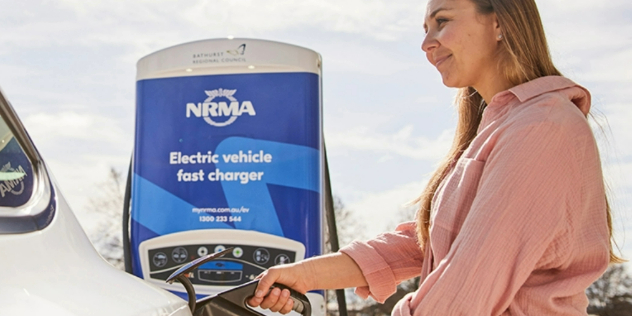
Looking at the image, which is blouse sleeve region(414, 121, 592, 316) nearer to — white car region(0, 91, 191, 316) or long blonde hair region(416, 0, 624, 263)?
long blonde hair region(416, 0, 624, 263)

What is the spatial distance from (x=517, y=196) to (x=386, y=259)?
621 millimetres

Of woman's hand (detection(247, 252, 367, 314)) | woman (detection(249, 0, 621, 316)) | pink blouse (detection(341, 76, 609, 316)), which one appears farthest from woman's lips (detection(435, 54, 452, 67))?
woman's hand (detection(247, 252, 367, 314))

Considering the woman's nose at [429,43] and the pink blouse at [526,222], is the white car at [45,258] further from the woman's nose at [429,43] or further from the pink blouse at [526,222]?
the woman's nose at [429,43]

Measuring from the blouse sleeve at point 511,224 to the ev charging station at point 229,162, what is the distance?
103 inches

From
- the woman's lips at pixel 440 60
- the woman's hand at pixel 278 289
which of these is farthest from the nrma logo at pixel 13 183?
the woman's lips at pixel 440 60

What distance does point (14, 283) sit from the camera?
0.75m

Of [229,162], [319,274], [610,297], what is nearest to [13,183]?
[319,274]

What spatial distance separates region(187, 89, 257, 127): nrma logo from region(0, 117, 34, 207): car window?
9.53 feet

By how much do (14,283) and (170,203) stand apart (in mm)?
3368

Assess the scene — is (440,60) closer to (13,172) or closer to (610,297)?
(13,172)

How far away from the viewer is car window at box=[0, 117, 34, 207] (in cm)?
93

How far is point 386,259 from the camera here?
184 cm

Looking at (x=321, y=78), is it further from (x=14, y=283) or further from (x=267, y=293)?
(x=14, y=283)

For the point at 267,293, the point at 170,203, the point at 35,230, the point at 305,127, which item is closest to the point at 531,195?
the point at 267,293
